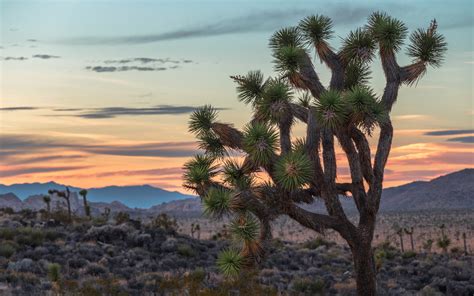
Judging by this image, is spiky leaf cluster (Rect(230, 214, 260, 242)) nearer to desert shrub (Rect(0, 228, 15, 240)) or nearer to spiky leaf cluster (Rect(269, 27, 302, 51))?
spiky leaf cluster (Rect(269, 27, 302, 51))

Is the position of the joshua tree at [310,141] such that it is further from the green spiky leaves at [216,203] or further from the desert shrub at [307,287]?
the desert shrub at [307,287]

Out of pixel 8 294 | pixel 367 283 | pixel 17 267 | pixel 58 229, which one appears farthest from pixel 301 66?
pixel 58 229

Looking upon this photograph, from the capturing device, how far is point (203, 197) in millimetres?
16375

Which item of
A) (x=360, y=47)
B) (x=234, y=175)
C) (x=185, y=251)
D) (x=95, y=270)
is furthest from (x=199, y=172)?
(x=185, y=251)

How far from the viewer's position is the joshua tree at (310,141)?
15438 millimetres

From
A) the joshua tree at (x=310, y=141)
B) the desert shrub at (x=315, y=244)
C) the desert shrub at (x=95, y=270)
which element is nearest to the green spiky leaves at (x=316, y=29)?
the joshua tree at (x=310, y=141)

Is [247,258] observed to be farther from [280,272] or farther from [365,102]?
[280,272]

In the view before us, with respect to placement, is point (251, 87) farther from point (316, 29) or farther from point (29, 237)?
point (29, 237)

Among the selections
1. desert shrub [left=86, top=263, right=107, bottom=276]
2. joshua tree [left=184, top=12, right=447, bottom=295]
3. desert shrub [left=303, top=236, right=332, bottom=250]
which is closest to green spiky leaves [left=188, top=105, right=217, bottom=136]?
joshua tree [left=184, top=12, right=447, bottom=295]

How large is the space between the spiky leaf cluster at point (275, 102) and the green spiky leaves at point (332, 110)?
1008 mm

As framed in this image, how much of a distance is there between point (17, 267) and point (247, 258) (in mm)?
11267

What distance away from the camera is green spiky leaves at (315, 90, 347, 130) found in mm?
15312

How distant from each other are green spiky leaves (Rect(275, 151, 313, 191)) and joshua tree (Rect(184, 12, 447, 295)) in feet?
0.07

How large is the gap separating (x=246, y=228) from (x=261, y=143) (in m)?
1.98
